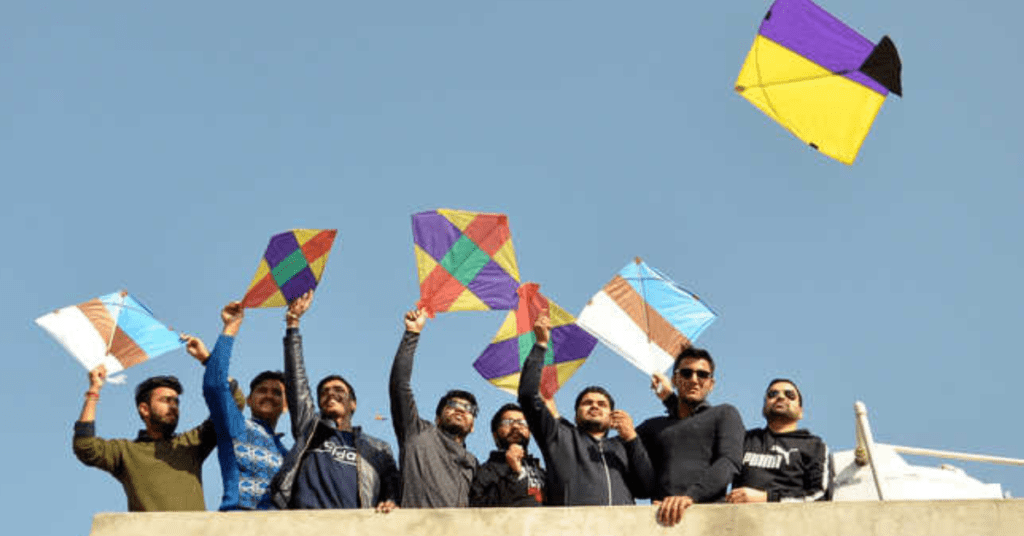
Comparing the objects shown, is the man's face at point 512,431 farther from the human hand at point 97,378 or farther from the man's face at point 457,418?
the human hand at point 97,378

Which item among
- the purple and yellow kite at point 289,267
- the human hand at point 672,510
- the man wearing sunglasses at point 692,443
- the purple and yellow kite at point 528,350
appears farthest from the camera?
the purple and yellow kite at point 528,350

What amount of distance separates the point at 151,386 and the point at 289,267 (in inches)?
90.4

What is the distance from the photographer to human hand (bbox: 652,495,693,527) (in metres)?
9.33

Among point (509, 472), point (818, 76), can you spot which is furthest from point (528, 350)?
point (818, 76)

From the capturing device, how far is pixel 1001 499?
917 cm

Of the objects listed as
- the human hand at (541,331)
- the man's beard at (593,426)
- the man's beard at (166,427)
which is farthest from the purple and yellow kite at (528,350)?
the man's beard at (166,427)

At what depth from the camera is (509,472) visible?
10766 millimetres

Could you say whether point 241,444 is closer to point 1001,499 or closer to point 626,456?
point 626,456

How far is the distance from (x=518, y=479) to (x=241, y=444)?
2075 mm

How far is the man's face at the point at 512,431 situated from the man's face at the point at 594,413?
0.75 meters

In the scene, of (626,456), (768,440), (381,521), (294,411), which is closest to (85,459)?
(294,411)

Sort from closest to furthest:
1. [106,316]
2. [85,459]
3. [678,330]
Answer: [85,459]
[106,316]
[678,330]

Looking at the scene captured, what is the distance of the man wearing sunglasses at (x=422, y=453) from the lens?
1013cm

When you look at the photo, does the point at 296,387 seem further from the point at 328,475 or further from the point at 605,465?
the point at 605,465
